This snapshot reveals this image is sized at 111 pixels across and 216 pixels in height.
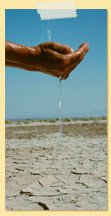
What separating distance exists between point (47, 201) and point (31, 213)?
41 cm

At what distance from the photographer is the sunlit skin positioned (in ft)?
4.11

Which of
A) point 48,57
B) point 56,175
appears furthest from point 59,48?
point 56,175

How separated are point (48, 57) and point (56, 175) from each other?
6.98ft

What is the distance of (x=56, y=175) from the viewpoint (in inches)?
130

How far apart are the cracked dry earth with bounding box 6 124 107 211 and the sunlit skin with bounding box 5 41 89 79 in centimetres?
127

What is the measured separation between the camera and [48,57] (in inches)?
50.6

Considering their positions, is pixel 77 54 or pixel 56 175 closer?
pixel 77 54

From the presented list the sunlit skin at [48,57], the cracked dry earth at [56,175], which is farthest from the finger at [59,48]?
the cracked dry earth at [56,175]

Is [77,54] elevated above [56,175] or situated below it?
above

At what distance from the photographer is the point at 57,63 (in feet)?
4.14

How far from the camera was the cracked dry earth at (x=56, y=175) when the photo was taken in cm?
254

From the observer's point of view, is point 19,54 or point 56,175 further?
point 56,175

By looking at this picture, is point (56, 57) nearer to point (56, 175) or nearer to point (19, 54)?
point (19, 54)

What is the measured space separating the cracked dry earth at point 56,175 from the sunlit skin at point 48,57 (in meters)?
1.27
